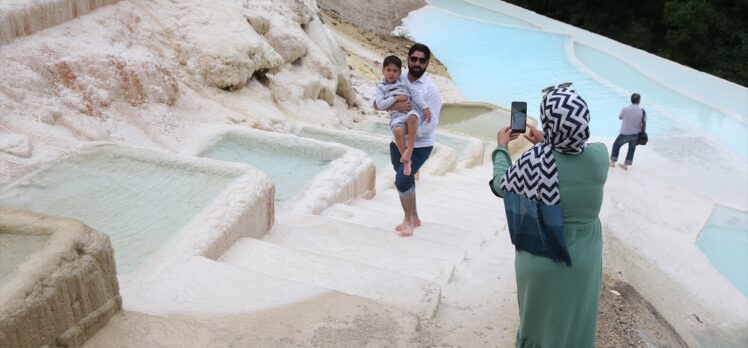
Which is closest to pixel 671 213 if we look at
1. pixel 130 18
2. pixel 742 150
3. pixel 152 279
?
pixel 742 150

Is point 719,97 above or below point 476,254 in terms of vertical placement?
below

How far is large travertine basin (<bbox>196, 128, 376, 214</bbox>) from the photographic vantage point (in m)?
4.85

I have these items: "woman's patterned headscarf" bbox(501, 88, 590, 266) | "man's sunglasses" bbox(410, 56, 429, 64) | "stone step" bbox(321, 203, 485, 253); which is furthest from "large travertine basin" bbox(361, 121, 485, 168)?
"woman's patterned headscarf" bbox(501, 88, 590, 266)

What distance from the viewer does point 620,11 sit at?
30.2m

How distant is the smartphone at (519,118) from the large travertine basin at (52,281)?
1671 mm

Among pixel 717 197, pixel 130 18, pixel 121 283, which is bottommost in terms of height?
pixel 717 197

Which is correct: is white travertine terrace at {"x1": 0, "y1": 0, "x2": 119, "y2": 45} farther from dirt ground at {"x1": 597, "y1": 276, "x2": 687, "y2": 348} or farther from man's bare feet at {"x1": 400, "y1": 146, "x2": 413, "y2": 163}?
dirt ground at {"x1": 597, "y1": 276, "x2": 687, "y2": 348}

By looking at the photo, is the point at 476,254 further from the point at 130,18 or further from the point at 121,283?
the point at 130,18

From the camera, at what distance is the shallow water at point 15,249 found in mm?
2137

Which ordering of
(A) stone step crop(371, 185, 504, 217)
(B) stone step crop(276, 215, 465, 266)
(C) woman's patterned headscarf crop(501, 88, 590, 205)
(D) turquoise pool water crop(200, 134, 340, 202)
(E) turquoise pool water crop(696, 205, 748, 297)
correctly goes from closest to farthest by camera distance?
1. (C) woman's patterned headscarf crop(501, 88, 590, 205)
2. (B) stone step crop(276, 215, 465, 266)
3. (D) turquoise pool water crop(200, 134, 340, 202)
4. (A) stone step crop(371, 185, 504, 217)
5. (E) turquoise pool water crop(696, 205, 748, 297)

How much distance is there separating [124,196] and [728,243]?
7.39 meters

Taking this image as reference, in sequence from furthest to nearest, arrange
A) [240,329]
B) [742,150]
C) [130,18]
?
[742,150] → [130,18] → [240,329]

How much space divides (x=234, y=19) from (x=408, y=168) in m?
4.05

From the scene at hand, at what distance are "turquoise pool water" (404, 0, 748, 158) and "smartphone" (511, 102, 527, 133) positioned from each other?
10.4m
